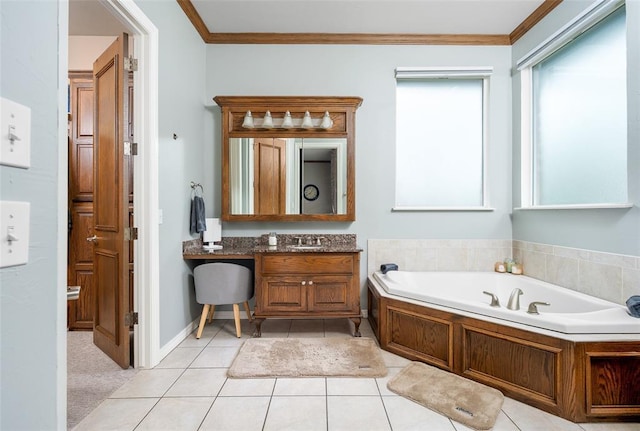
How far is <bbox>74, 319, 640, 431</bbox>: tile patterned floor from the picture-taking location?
1.64 meters

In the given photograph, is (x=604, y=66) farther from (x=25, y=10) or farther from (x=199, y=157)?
(x=199, y=157)

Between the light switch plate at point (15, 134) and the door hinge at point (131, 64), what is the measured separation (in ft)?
6.33

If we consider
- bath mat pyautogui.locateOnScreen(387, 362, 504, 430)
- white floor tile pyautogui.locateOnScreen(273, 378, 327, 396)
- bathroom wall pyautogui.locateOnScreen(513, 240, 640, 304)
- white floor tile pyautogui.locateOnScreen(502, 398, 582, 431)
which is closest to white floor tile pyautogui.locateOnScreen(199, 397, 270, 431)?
white floor tile pyautogui.locateOnScreen(273, 378, 327, 396)

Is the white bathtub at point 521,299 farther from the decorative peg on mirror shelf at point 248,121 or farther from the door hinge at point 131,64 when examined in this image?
the door hinge at point 131,64

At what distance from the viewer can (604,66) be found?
2.28m

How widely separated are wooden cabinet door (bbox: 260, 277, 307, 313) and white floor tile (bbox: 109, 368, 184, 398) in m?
0.86

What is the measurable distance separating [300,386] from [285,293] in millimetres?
884

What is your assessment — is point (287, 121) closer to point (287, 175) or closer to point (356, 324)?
point (287, 175)

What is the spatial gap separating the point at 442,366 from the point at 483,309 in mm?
513

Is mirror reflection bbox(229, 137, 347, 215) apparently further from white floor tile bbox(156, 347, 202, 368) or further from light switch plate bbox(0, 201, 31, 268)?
light switch plate bbox(0, 201, 31, 268)

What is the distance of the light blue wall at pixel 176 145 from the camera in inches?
93.0

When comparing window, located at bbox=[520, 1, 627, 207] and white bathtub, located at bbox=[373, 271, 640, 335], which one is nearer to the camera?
white bathtub, located at bbox=[373, 271, 640, 335]

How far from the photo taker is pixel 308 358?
2.34 m

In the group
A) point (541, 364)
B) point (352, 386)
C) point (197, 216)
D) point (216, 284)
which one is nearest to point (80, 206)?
point (197, 216)
